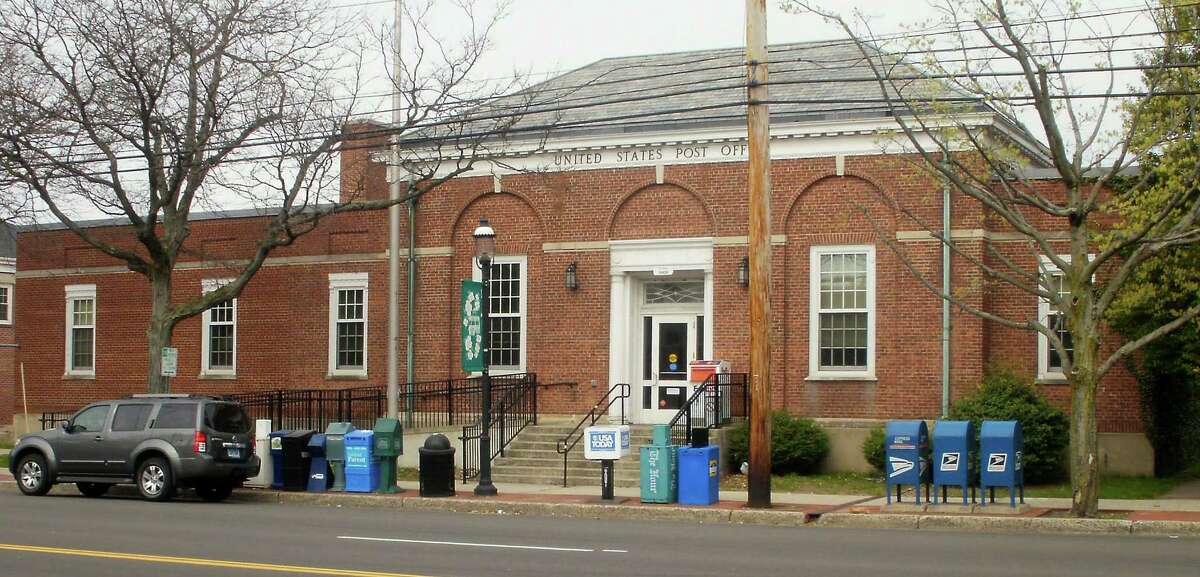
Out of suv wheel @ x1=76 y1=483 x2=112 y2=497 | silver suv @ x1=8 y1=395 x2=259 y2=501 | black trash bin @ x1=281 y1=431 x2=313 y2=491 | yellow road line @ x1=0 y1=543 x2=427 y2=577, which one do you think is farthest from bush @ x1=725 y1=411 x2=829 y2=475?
yellow road line @ x1=0 y1=543 x2=427 y2=577

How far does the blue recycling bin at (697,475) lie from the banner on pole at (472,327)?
3872 mm

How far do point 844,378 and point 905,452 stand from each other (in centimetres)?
A: 621

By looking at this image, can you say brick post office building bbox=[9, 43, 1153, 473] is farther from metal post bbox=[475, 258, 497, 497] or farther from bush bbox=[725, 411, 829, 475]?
metal post bbox=[475, 258, 497, 497]

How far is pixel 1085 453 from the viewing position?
16.8 meters

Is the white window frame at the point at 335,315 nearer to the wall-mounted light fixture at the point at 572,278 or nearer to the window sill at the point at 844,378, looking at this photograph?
the wall-mounted light fixture at the point at 572,278

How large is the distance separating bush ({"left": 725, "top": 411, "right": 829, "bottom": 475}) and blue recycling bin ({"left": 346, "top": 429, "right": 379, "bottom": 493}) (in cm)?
627

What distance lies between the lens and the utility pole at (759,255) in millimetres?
18031

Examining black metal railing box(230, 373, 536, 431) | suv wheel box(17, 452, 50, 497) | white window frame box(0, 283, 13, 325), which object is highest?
white window frame box(0, 283, 13, 325)

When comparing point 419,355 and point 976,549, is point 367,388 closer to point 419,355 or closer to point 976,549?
point 419,355

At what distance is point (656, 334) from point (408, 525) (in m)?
10.4

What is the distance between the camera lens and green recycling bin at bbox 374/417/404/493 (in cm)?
2100

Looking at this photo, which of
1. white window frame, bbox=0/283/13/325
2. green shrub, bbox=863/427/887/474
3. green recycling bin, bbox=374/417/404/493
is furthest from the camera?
white window frame, bbox=0/283/13/325

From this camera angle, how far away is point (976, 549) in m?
14.2

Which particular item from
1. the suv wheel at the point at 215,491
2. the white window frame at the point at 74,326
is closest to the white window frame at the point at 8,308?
the white window frame at the point at 74,326
